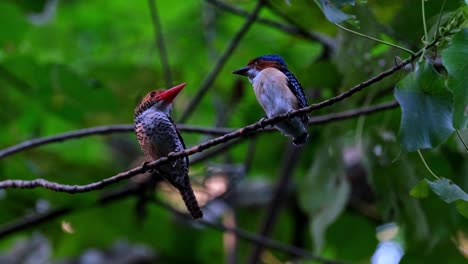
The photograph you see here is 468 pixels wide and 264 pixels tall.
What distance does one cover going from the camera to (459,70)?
233 cm

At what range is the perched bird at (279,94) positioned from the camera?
7.88 ft

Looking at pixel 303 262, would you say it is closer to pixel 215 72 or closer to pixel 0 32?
pixel 215 72

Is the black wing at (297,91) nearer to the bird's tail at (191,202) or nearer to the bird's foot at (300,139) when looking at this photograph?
the bird's foot at (300,139)

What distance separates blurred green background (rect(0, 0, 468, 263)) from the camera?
172 inches

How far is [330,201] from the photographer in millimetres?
4574

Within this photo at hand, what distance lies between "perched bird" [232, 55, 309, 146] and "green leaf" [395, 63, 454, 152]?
11.0 inches

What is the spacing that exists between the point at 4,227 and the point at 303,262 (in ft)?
7.15

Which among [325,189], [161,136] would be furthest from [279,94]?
[325,189]

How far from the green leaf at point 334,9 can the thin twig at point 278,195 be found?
2.95m

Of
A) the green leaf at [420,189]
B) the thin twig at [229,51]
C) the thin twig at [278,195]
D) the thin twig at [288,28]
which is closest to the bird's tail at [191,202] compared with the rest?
the green leaf at [420,189]

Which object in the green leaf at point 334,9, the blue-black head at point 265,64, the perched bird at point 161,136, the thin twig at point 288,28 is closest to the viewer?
the green leaf at point 334,9

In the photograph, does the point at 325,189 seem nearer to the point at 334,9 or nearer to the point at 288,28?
the point at 288,28

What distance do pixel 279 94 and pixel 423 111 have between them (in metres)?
0.43

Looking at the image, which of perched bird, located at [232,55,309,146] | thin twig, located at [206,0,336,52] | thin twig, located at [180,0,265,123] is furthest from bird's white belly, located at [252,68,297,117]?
thin twig, located at [206,0,336,52]
